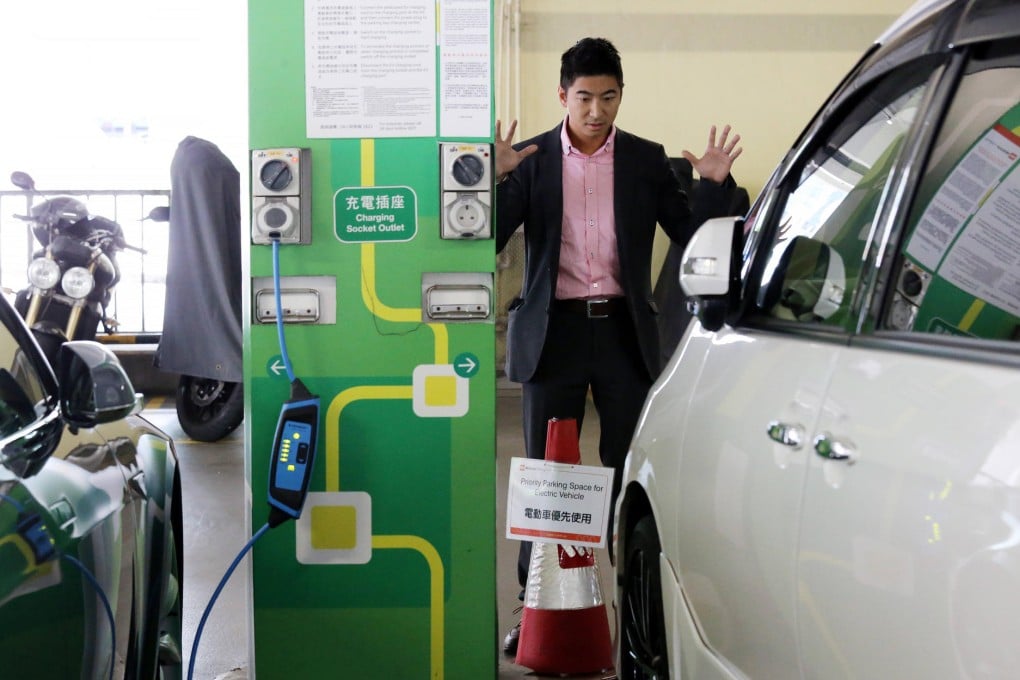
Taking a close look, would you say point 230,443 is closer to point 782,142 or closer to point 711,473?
point 782,142

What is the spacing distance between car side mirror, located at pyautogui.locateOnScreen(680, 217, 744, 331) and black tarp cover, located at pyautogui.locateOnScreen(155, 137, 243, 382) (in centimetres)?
491

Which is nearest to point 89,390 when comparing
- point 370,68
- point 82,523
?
point 82,523

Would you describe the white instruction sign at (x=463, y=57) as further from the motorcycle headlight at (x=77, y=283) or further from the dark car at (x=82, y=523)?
the motorcycle headlight at (x=77, y=283)

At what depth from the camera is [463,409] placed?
2.83 metres

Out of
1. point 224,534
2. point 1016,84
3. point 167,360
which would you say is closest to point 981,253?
point 1016,84

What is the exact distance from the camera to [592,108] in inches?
137

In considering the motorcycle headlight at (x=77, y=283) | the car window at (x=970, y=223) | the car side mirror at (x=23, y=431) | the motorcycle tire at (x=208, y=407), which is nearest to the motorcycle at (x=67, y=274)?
the motorcycle headlight at (x=77, y=283)

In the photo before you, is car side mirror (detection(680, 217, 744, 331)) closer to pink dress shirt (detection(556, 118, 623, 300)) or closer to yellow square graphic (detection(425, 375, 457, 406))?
yellow square graphic (detection(425, 375, 457, 406))

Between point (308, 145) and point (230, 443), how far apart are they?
4.68m

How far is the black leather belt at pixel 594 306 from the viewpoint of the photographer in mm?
3414

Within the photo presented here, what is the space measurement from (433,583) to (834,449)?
A: 64.1 inches

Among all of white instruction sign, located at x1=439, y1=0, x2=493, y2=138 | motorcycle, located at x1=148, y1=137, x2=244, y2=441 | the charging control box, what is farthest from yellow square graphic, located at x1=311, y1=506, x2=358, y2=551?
motorcycle, located at x1=148, y1=137, x2=244, y2=441

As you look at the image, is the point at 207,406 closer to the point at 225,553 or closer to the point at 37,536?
the point at 225,553

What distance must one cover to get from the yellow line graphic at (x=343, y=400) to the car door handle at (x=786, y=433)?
1.34 metres
